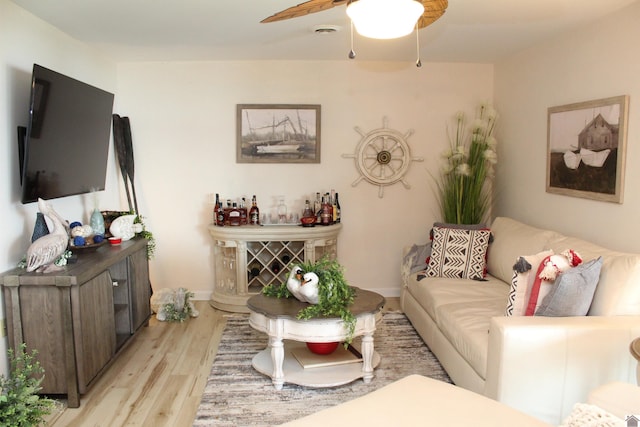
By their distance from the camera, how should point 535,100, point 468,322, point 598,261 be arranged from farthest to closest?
point 535,100 → point 468,322 → point 598,261

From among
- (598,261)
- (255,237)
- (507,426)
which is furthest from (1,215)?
(598,261)

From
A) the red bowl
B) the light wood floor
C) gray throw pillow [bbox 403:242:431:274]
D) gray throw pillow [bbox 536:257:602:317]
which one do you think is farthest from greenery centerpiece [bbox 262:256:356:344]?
gray throw pillow [bbox 403:242:431:274]

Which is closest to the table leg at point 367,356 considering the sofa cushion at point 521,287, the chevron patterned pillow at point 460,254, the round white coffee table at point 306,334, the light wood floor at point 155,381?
the round white coffee table at point 306,334

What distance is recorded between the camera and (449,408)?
5.41 ft

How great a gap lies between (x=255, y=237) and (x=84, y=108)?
5.52ft

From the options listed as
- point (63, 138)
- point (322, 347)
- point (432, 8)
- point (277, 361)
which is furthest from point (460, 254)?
point (63, 138)

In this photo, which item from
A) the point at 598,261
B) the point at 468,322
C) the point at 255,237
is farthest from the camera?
the point at 255,237

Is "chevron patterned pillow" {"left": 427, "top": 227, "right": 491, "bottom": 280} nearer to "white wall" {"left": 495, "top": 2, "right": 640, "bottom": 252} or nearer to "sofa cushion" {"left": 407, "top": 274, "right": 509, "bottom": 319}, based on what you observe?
"sofa cushion" {"left": 407, "top": 274, "right": 509, "bottom": 319}

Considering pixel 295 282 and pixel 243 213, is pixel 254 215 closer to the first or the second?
pixel 243 213

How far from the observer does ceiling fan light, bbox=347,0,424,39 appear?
170 cm

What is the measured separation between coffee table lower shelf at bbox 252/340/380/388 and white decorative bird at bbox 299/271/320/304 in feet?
1.48

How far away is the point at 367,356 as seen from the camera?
10.2 ft

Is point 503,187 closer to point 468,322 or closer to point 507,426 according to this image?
point 468,322

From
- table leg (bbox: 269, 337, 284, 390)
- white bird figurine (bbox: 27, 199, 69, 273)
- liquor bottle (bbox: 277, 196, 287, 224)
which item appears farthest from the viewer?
liquor bottle (bbox: 277, 196, 287, 224)
